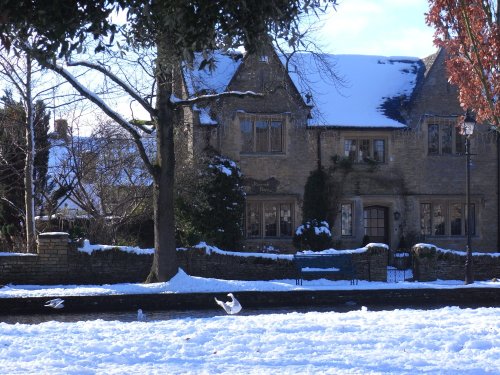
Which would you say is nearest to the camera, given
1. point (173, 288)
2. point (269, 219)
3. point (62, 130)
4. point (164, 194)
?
point (173, 288)

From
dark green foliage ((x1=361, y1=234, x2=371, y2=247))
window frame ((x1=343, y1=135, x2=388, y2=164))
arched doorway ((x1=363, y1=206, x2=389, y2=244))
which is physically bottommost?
dark green foliage ((x1=361, y1=234, x2=371, y2=247))

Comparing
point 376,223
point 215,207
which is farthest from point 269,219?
point 376,223

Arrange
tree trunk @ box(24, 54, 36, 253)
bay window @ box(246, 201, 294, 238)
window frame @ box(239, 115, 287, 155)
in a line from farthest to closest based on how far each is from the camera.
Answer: bay window @ box(246, 201, 294, 238)
window frame @ box(239, 115, 287, 155)
tree trunk @ box(24, 54, 36, 253)

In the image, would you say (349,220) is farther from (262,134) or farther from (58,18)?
(58,18)

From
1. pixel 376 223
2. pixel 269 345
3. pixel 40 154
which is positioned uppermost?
pixel 40 154

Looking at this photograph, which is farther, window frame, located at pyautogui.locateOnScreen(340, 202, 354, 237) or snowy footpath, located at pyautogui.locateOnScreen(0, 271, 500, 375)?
window frame, located at pyautogui.locateOnScreen(340, 202, 354, 237)

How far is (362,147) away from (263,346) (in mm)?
20322

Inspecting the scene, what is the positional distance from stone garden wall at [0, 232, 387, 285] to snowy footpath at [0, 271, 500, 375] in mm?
8615

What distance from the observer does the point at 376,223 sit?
2888 centimetres

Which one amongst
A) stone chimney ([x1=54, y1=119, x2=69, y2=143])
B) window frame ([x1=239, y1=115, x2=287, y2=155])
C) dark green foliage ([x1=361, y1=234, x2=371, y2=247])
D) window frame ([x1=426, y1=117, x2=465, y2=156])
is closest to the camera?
stone chimney ([x1=54, y1=119, x2=69, y2=143])

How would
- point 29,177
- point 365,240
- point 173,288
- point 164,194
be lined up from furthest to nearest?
1. point 365,240
2. point 29,177
3. point 164,194
4. point 173,288

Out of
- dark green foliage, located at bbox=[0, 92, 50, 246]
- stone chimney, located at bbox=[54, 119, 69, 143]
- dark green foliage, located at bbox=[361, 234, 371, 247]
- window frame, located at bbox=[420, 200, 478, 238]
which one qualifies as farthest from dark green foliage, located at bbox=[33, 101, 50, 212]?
window frame, located at bbox=[420, 200, 478, 238]

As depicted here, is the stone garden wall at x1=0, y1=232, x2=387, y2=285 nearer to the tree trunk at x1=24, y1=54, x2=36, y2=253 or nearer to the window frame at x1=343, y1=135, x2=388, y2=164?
the tree trunk at x1=24, y1=54, x2=36, y2=253

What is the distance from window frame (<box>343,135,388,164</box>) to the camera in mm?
28062
